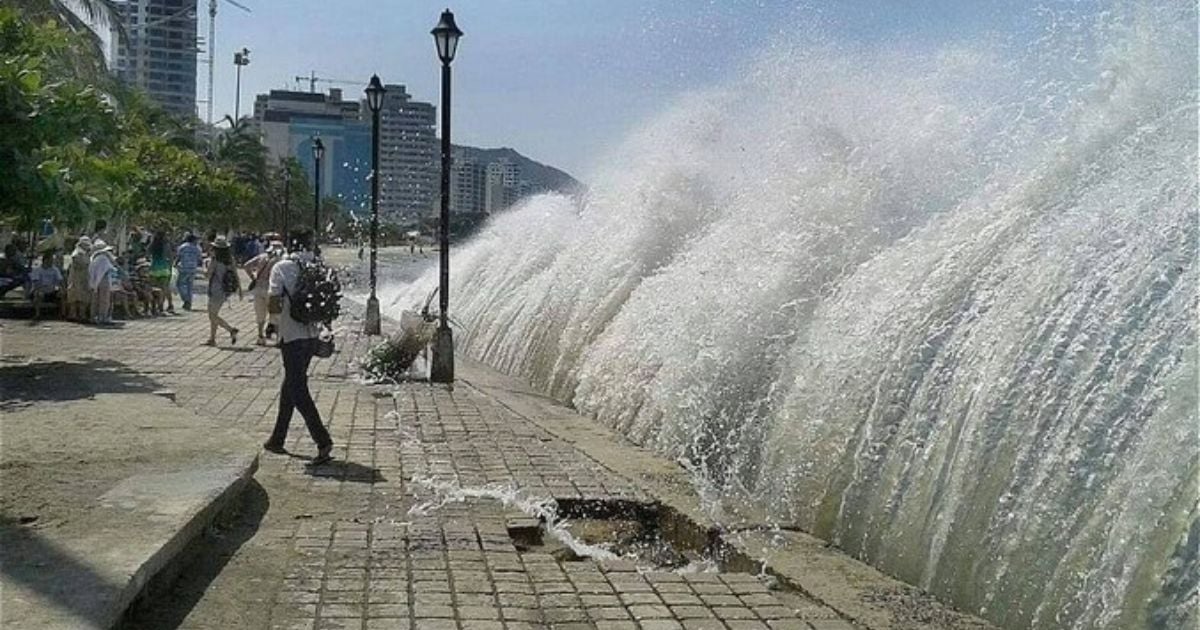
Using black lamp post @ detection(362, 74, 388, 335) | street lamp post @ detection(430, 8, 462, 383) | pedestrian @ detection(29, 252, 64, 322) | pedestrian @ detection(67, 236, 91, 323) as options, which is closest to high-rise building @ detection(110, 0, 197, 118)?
black lamp post @ detection(362, 74, 388, 335)

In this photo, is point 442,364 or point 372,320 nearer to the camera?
point 442,364

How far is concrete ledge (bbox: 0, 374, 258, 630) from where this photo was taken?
434 centimetres

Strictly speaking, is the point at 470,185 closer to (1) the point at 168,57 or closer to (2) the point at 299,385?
(1) the point at 168,57

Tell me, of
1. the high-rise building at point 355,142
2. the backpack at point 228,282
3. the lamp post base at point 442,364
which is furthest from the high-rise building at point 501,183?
the lamp post base at point 442,364

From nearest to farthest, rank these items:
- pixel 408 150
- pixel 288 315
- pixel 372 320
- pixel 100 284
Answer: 1. pixel 288 315
2. pixel 100 284
3. pixel 372 320
4. pixel 408 150

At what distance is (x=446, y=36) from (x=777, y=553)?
894 centimetres

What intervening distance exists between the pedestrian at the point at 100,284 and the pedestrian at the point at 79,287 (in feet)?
0.27

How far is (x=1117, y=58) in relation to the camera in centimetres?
710

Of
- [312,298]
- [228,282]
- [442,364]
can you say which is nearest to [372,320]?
[228,282]

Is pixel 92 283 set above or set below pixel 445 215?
below

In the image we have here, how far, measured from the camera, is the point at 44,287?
61.8ft

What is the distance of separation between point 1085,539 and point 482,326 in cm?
1363

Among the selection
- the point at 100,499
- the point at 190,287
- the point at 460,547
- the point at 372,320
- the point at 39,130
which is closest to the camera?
the point at 100,499

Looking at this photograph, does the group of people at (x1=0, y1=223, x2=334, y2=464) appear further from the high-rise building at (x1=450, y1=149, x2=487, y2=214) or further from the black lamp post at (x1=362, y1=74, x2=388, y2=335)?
the high-rise building at (x1=450, y1=149, x2=487, y2=214)
